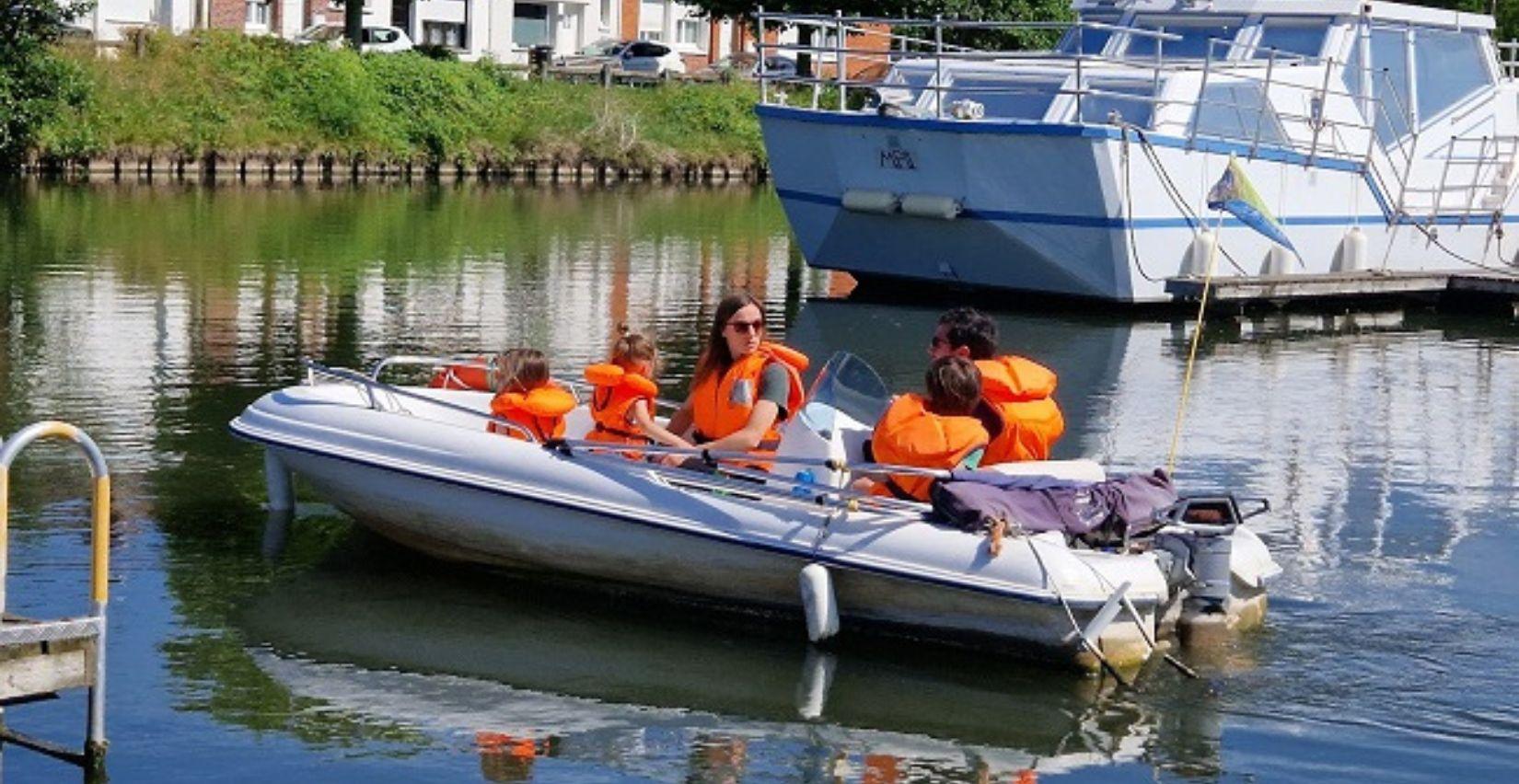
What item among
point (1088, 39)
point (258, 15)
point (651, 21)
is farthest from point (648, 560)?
point (651, 21)

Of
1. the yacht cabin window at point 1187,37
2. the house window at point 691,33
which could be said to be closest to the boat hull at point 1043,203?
the yacht cabin window at point 1187,37

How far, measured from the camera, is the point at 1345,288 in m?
27.4

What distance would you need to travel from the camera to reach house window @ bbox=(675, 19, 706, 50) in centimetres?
7906

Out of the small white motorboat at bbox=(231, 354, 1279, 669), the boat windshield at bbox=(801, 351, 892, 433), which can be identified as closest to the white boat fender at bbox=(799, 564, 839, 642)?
the small white motorboat at bbox=(231, 354, 1279, 669)

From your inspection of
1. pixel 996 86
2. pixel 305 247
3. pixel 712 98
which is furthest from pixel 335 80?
pixel 996 86

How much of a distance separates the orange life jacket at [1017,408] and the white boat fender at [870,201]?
14.5m

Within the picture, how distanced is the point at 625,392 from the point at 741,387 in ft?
1.95

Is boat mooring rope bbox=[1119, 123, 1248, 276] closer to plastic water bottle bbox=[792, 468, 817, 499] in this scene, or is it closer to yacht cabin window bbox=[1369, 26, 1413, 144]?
yacht cabin window bbox=[1369, 26, 1413, 144]

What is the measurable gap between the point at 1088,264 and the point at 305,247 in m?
10.0

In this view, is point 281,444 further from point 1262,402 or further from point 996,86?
point 996,86

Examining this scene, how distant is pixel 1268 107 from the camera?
26.4 m

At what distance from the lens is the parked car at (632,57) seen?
216 ft

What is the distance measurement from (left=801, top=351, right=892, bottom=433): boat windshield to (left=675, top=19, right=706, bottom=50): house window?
221 ft

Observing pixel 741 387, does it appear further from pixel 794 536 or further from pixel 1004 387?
pixel 1004 387
